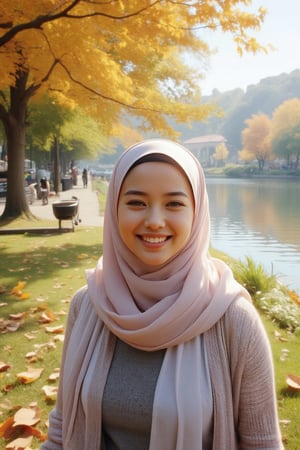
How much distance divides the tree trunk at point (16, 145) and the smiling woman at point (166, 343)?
424 inches

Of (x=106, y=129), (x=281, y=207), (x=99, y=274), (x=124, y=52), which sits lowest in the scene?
(x=281, y=207)

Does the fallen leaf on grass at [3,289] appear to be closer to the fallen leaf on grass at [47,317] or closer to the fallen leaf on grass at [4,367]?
the fallen leaf on grass at [47,317]

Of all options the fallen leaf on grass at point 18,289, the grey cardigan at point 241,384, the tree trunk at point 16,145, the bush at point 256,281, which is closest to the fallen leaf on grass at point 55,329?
the fallen leaf on grass at point 18,289

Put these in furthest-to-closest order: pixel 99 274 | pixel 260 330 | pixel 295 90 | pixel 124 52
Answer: pixel 295 90 → pixel 124 52 → pixel 99 274 → pixel 260 330

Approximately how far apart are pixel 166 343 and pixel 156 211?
1.48 ft

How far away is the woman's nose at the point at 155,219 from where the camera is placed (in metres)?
1.43

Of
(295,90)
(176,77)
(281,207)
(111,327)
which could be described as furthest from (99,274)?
(295,90)

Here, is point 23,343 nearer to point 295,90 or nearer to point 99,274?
point 99,274

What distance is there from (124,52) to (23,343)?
7.76 meters

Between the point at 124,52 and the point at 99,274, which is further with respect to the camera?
the point at 124,52

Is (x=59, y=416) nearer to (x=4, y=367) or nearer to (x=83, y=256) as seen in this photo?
(x=4, y=367)

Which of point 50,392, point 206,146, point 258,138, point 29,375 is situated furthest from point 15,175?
point 206,146

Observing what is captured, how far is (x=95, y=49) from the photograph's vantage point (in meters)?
8.04

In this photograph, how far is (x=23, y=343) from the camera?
160 inches
